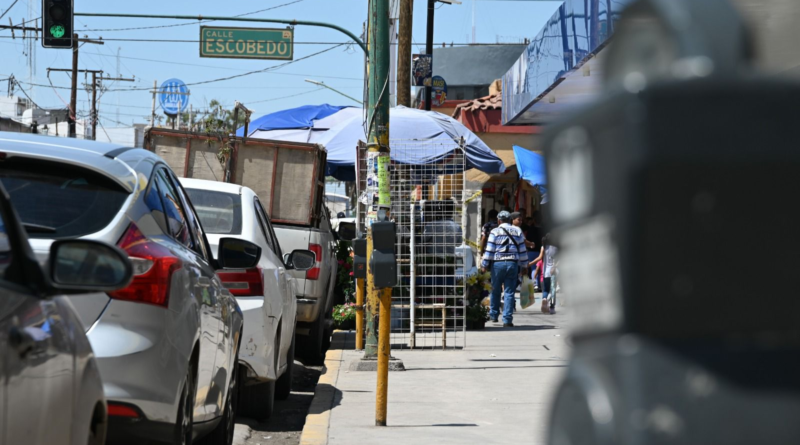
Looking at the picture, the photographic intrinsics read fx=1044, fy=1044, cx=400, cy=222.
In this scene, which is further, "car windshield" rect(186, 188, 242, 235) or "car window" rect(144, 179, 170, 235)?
"car windshield" rect(186, 188, 242, 235)

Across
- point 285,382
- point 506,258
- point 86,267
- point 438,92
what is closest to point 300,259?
point 285,382

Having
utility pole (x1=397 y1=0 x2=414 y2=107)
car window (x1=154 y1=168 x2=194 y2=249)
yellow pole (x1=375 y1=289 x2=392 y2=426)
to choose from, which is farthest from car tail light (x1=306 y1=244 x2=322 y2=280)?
utility pole (x1=397 y1=0 x2=414 y2=107)

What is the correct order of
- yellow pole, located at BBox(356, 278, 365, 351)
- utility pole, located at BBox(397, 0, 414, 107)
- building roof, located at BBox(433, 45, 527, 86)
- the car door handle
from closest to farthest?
the car door handle
yellow pole, located at BBox(356, 278, 365, 351)
utility pole, located at BBox(397, 0, 414, 107)
building roof, located at BBox(433, 45, 527, 86)

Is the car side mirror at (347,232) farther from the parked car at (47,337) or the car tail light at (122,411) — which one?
the parked car at (47,337)

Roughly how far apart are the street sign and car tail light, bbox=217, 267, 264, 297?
2462 cm

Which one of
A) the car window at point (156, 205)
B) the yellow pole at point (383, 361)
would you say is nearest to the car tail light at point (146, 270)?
the car window at point (156, 205)

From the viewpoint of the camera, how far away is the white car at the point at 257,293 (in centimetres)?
747

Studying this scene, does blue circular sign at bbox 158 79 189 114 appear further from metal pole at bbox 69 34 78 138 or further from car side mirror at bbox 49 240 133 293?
car side mirror at bbox 49 240 133 293

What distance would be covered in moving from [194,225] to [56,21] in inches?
692

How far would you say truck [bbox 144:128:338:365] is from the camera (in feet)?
43.4

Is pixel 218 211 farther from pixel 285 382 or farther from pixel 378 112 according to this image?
pixel 378 112

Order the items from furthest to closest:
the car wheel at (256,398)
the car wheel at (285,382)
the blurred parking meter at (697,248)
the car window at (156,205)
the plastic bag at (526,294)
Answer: the plastic bag at (526,294), the car wheel at (285,382), the car wheel at (256,398), the car window at (156,205), the blurred parking meter at (697,248)

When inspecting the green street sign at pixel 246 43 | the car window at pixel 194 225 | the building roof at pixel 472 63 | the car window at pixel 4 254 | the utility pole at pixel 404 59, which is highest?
the building roof at pixel 472 63

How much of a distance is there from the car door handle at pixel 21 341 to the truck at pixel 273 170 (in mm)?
9383
